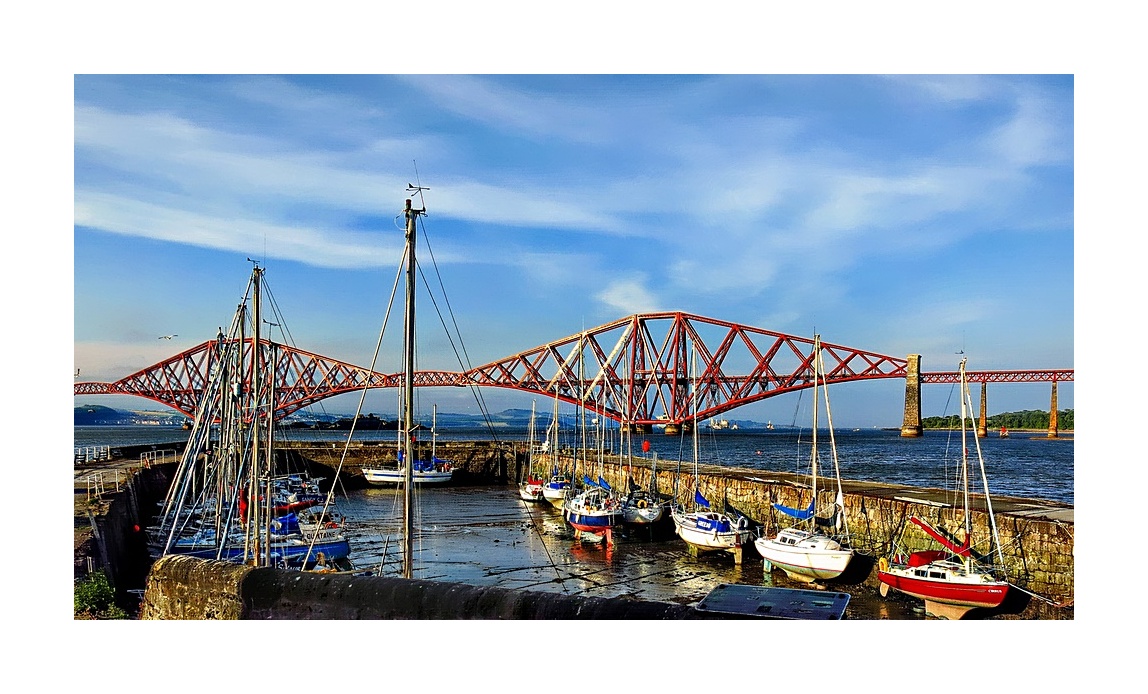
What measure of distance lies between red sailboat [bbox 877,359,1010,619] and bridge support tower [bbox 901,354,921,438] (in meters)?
40.0

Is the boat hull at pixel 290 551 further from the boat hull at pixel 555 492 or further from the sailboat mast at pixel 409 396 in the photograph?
the boat hull at pixel 555 492

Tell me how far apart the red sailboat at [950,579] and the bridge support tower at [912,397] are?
1574 inches

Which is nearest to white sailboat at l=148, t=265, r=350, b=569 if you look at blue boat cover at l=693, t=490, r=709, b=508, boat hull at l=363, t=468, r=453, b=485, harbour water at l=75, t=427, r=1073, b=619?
harbour water at l=75, t=427, r=1073, b=619

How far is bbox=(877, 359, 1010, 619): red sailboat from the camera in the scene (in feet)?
33.2

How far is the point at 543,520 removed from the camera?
69.8 feet

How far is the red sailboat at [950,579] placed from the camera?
10117mm

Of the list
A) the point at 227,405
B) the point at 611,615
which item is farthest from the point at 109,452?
the point at 611,615

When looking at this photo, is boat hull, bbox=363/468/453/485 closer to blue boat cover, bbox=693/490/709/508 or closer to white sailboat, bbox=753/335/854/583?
blue boat cover, bbox=693/490/709/508

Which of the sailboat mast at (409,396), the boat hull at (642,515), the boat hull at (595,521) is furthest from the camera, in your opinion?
the boat hull at (642,515)

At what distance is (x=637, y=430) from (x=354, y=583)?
2307 inches

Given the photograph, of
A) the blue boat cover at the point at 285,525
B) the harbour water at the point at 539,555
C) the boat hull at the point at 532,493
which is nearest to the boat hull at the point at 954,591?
the harbour water at the point at 539,555

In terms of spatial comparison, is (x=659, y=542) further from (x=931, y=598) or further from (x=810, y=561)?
(x=931, y=598)

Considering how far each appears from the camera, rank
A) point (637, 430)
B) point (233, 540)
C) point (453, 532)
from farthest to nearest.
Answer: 1. point (637, 430)
2. point (453, 532)
3. point (233, 540)

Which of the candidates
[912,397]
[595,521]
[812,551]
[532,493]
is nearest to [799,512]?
[812,551]
